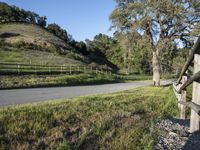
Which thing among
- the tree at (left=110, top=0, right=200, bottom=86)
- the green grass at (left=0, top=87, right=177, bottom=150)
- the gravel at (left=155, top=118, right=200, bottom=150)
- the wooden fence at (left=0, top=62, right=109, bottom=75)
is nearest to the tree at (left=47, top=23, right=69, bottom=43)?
the wooden fence at (left=0, top=62, right=109, bottom=75)

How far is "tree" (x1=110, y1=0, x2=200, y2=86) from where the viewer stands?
77.9 ft

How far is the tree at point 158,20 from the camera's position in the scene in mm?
23750

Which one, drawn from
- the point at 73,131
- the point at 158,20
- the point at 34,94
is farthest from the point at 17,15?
the point at 73,131

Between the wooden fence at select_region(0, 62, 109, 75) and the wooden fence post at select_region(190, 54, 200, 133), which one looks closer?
the wooden fence post at select_region(190, 54, 200, 133)

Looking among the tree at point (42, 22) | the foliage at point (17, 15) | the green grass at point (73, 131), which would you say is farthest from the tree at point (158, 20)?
the tree at point (42, 22)

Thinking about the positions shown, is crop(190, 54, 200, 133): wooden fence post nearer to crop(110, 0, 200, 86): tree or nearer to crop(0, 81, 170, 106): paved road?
crop(0, 81, 170, 106): paved road

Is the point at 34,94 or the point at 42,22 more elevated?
the point at 42,22

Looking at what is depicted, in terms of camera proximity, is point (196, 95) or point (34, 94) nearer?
→ point (196, 95)

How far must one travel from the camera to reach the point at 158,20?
25.3 m

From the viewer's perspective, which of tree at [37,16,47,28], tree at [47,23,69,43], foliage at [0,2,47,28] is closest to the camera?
foliage at [0,2,47,28]

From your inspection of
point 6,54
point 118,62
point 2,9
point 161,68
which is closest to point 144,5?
point 161,68

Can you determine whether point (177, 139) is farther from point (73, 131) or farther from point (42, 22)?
point (42, 22)

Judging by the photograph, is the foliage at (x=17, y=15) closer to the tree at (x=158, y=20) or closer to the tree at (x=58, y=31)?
→ the tree at (x=58, y=31)

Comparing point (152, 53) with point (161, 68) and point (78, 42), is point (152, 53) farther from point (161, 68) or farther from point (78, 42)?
point (78, 42)
